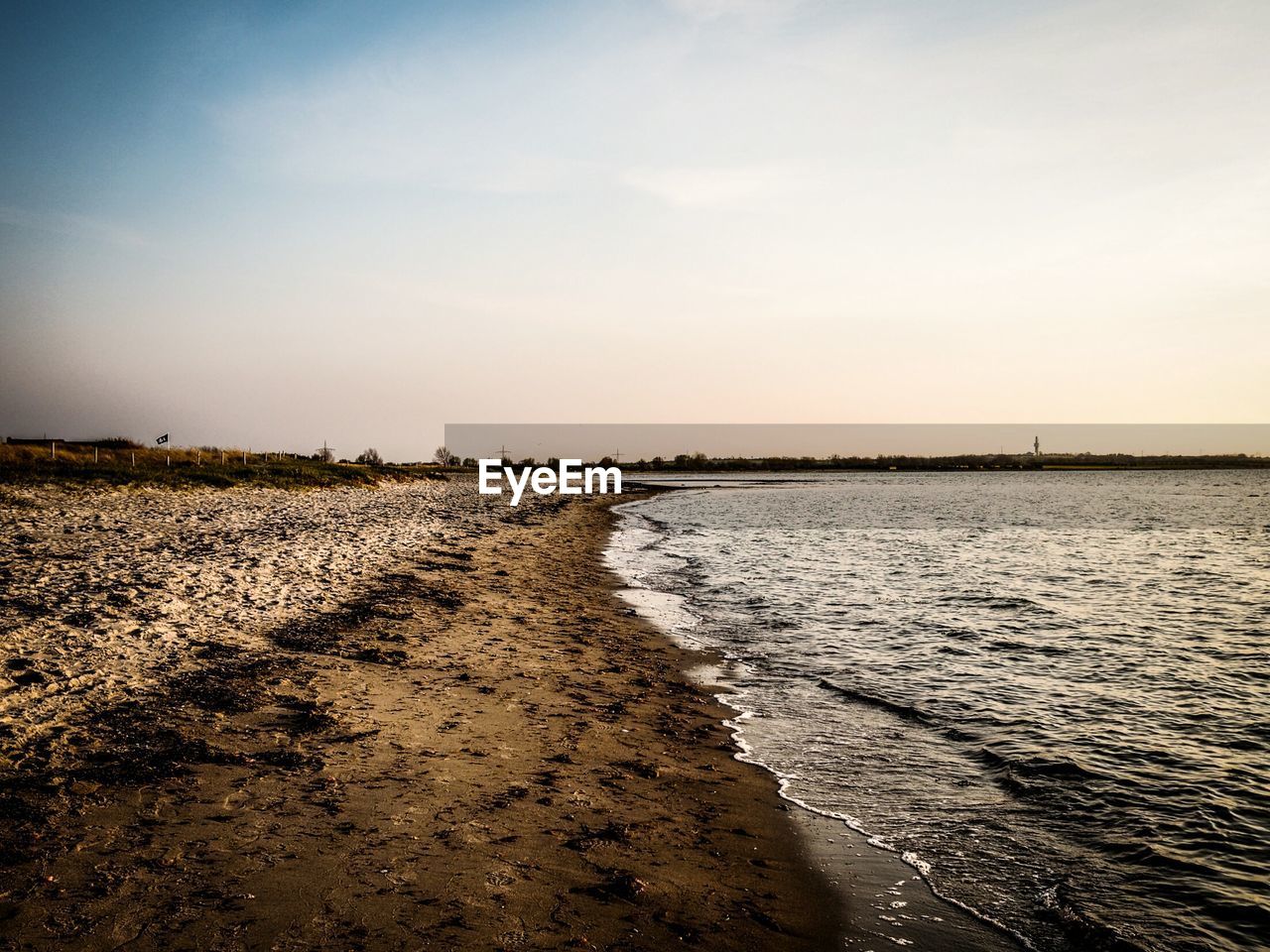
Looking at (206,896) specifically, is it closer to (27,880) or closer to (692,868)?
(27,880)

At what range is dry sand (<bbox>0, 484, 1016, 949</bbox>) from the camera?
5.24 metres

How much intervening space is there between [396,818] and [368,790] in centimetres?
72

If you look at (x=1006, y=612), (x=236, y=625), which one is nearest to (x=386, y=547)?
(x=236, y=625)

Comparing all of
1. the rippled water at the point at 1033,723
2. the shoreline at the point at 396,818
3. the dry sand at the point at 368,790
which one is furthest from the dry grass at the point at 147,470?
the shoreline at the point at 396,818

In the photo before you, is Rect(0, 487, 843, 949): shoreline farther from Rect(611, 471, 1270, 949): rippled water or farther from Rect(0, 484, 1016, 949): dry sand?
Rect(611, 471, 1270, 949): rippled water

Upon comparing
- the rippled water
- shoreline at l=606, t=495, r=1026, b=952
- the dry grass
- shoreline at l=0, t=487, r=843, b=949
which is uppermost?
the dry grass

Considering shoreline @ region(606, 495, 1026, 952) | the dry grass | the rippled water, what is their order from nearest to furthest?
shoreline @ region(606, 495, 1026, 952), the rippled water, the dry grass

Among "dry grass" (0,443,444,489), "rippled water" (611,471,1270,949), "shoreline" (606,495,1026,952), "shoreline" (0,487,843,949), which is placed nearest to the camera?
"shoreline" (0,487,843,949)

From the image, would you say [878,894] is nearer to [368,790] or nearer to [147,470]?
[368,790]

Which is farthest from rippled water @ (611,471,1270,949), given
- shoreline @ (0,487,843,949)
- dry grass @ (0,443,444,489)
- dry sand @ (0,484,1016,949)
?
dry grass @ (0,443,444,489)

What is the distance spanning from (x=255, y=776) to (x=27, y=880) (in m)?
2.18

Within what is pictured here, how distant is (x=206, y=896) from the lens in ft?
17.1

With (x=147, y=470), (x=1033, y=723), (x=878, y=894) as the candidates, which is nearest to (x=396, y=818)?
(x=878, y=894)

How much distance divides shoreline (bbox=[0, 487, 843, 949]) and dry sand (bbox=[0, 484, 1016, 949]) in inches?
1.1
